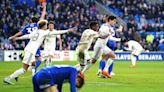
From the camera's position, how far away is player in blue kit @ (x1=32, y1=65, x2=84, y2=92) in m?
10.7

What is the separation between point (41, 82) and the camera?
10.7 metres

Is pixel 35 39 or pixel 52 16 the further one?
pixel 52 16

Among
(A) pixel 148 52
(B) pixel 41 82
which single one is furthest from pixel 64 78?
(A) pixel 148 52

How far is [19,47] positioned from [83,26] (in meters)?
6.42

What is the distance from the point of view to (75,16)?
42.9 meters

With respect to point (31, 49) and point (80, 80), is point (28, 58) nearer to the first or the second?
point (31, 49)

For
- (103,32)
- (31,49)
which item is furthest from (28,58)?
(103,32)

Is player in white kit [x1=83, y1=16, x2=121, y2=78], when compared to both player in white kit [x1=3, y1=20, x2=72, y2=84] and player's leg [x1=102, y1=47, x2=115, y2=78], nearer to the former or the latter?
player's leg [x1=102, y1=47, x2=115, y2=78]

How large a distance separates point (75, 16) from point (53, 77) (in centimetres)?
3232

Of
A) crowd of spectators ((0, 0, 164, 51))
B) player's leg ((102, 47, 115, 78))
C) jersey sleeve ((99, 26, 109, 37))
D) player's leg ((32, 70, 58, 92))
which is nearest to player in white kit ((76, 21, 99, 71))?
jersey sleeve ((99, 26, 109, 37))

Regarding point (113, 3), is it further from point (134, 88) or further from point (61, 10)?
point (134, 88)

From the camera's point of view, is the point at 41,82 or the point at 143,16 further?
the point at 143,16

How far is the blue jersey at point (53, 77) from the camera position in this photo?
10.7 meters

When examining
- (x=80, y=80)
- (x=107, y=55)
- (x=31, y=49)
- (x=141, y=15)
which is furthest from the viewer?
(x=141, y=15)
